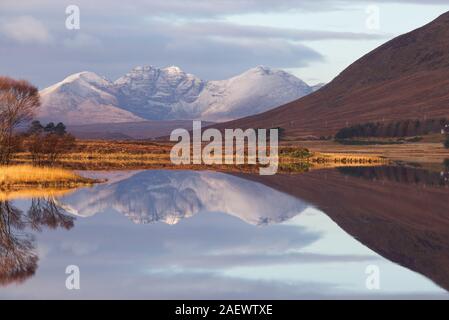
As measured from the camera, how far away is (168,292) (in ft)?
62.5

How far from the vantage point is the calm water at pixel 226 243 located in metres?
19.8

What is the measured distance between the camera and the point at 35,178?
163 ft

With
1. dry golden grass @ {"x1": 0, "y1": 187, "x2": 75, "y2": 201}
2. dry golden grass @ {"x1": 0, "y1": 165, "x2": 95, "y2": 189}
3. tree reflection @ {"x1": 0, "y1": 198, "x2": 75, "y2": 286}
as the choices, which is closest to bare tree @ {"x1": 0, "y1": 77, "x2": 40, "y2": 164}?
dry golden grass @ {"x1": 0, "y1": 165, "x2": 95, "y2": 189}

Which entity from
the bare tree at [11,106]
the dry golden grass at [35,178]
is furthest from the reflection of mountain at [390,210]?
the bare tree at [11,106]

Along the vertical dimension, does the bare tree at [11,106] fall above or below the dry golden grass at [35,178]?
above

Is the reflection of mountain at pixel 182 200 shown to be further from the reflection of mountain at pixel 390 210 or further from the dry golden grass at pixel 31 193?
the reflection of mountain at pixel 390 210

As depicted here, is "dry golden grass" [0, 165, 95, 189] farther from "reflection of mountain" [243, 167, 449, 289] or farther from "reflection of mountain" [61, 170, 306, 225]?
"reflection of mountain" [243, 167, 449, 289]

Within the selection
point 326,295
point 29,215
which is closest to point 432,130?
point 29,215

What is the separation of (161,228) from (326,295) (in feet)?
44.6

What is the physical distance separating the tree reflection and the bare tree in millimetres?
17848

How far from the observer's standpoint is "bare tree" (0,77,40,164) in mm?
57281

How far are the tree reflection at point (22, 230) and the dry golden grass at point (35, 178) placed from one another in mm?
7466
